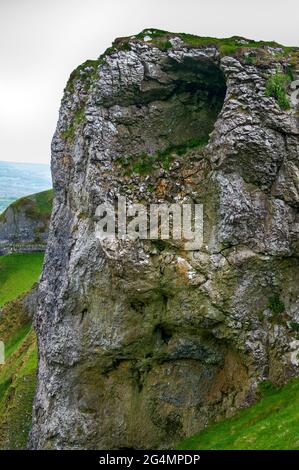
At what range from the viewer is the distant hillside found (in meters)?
101

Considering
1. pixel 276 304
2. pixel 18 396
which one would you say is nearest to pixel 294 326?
pixel 276 304

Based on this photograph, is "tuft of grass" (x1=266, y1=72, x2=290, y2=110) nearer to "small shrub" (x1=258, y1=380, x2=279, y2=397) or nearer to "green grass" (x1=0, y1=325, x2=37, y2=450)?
"small shrub" (x1=258, y1=380, x2=279, y2=397)

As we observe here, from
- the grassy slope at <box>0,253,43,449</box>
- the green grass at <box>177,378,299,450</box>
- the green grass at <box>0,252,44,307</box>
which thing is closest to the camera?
the green grass at <box>177,378,299,450</box>

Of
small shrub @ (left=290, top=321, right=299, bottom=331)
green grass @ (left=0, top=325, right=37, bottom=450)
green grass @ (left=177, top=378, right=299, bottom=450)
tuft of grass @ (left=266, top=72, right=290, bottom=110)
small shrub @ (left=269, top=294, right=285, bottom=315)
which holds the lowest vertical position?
green grass @ (left=0, top=325, right=37, bottom=450)

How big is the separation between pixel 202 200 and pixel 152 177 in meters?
4.11

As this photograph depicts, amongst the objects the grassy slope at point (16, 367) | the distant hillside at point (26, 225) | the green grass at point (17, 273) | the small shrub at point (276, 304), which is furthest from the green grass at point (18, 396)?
the distant hillside at point (26, 225)

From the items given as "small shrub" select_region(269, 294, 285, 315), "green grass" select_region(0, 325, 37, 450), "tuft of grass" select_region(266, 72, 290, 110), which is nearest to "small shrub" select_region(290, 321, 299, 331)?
"small shrub" select_region(269, 294, 285, 315)

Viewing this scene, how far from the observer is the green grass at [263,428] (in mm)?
24569

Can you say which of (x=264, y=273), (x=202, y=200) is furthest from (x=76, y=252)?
(x=264, y=273)

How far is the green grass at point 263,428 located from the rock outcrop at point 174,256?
1.09 metres

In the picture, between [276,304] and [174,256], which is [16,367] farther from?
[276,304]

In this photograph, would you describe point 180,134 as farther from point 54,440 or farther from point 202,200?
point 54,440
